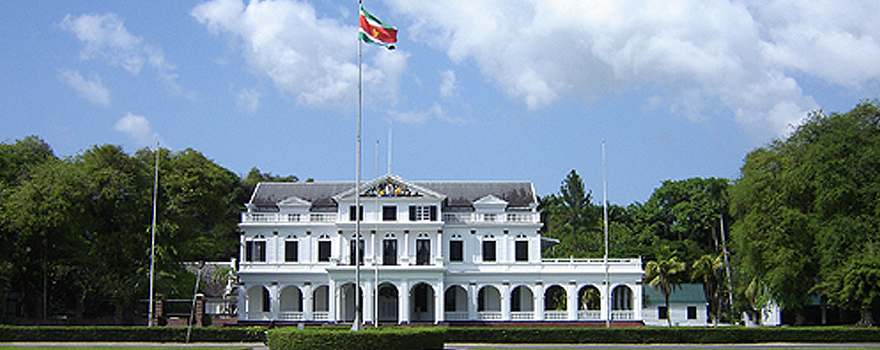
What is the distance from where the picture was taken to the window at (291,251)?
196ft

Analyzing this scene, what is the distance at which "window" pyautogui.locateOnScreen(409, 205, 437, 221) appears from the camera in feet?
190

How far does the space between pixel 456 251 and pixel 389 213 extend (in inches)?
213

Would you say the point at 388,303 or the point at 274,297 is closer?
the point at 274,297

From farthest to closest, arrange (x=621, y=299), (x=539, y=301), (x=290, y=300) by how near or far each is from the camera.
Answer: (x=621, y=299) → (x=290, y=300) → (x=539, y=301)

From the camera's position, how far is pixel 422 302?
60.0 m

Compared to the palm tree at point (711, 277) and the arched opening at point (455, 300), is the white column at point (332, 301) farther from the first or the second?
the palm tree at point (711, 277)

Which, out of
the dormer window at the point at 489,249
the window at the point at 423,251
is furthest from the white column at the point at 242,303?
the dormer window at the point at 489,249

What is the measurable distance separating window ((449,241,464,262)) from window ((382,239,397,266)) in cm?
397

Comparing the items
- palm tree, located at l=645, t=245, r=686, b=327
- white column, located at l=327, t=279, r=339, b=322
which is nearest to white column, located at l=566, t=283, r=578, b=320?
palm tree, located at l=645, t=245, r=686, b=327

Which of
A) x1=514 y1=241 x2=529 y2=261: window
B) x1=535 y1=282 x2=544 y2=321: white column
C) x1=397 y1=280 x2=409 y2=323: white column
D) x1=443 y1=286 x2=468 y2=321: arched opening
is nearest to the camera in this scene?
x1=397 y1=280 x2=409 y2=323: white column

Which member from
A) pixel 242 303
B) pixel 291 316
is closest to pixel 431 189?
pixel 291 316

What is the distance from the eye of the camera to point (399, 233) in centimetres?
5803

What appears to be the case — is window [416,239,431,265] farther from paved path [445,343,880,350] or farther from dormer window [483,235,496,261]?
paved path [445,343,880,350]

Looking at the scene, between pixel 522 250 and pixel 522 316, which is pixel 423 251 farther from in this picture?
pixel 522 316
